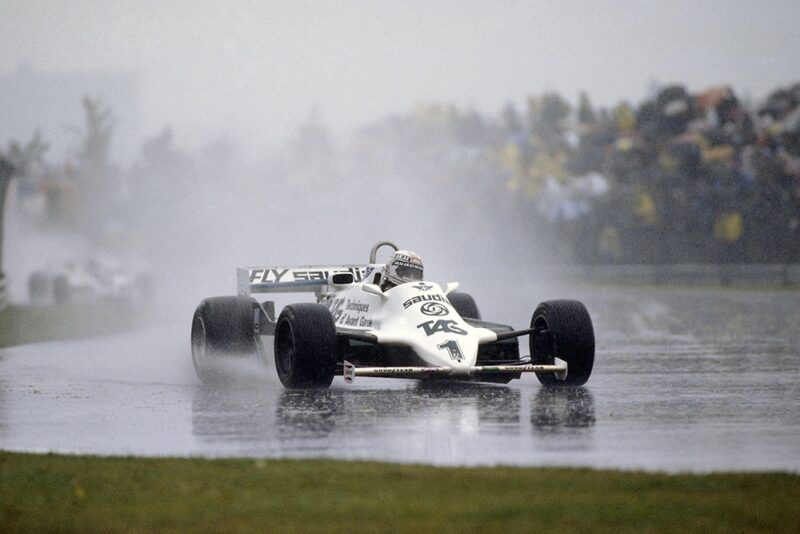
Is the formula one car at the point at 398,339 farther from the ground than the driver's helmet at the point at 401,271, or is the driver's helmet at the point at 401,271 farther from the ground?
the driver's helmet at the point at 401,271

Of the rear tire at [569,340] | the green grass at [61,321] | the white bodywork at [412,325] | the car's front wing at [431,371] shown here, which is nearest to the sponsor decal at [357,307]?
the white bodywork at [412,325]

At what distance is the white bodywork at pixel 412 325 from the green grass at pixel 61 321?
9.69 m

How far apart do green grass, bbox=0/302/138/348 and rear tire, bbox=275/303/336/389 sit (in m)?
11.1

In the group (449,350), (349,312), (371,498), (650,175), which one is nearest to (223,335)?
(349,312)

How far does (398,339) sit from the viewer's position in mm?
16328

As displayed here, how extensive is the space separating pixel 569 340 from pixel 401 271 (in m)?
2.22

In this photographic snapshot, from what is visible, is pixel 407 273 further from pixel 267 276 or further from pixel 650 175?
pixel 650 175

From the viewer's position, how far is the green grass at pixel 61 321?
29625 mm

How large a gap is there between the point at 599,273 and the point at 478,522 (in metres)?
67.0

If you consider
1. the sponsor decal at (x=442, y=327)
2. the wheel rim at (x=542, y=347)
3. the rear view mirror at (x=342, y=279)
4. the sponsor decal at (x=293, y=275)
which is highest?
the sponsor decal at (x=293, y=275)

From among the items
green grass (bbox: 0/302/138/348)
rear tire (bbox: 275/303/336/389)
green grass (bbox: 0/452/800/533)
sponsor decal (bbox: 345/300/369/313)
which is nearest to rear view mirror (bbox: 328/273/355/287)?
sponsor decal (bbox: 345/300/369/313)

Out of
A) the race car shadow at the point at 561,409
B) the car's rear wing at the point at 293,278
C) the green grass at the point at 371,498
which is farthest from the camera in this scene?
the car's rear wing at the point at 293,278

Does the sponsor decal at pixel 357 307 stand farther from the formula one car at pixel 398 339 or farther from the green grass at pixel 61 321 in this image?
the green grass at pixel 61 321

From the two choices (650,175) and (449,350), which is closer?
(449,350)
